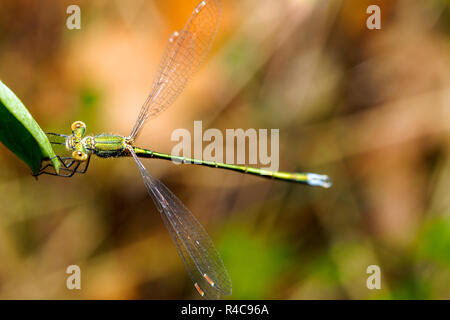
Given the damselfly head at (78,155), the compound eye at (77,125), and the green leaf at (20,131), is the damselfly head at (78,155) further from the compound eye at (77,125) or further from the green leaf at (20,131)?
the green leaf at (20,131)

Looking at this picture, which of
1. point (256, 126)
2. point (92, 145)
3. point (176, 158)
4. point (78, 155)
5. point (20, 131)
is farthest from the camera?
point (256, 126)

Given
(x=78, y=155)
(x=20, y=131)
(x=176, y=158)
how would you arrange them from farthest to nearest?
(x=176, y=158) → (x=78, y=155) → (x=20, y=131)

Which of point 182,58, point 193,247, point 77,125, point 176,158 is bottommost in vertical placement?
point 193,247

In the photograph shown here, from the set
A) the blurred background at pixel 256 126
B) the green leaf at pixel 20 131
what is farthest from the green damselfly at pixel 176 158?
the blurred background at pixel 256 126

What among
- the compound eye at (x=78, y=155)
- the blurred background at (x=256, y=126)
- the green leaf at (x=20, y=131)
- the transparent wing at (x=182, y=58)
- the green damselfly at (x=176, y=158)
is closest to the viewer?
the green leaf at (x=20, y=131)

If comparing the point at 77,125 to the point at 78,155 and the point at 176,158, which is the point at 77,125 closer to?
the point at 78,155

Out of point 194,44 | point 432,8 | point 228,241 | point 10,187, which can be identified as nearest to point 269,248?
point 228,241

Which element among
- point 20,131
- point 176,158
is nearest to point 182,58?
point 176,158

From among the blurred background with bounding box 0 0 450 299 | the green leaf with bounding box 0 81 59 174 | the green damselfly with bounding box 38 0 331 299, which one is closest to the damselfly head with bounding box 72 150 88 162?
the green damselfly with bounding box 38 0 331 299
